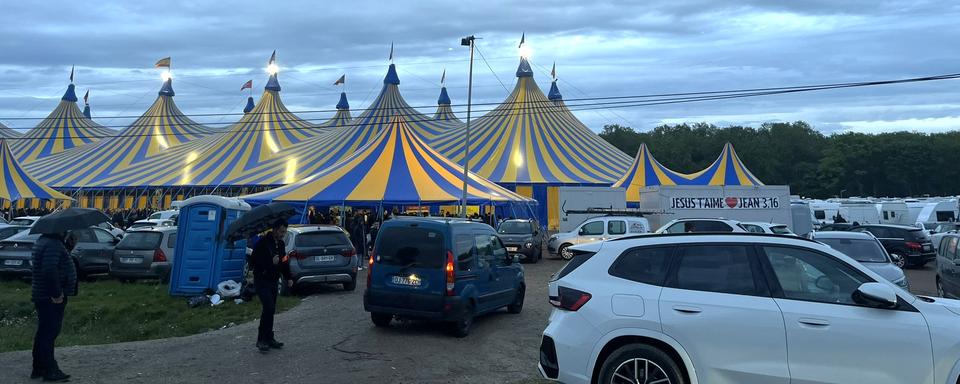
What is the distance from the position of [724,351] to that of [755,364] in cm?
24

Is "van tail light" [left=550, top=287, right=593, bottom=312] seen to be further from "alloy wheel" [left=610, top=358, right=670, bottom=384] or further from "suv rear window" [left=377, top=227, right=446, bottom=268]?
"suv rear window" [left=377, top=227, right=446, bottom=268]

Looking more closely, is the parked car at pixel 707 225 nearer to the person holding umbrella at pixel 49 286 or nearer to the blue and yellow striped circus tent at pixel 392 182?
the blue and yellow striped circus tent at pixel 392 182

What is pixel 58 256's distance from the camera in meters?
Answer: 7.26

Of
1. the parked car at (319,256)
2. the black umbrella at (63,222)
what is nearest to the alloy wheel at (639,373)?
the black umbrella at (63,222)

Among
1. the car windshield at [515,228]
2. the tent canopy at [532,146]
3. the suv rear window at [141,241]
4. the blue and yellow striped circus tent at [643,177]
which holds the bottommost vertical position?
the suv rear window at [141,241]

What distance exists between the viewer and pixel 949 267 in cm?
1202

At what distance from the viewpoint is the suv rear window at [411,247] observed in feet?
32.0

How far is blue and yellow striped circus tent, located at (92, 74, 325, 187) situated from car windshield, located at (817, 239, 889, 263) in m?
32.8

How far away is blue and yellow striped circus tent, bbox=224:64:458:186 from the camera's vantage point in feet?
122

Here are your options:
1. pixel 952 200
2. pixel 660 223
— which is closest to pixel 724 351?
pixel 660 223

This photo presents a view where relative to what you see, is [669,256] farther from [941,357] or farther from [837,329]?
[941,357]

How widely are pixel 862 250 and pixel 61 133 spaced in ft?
213

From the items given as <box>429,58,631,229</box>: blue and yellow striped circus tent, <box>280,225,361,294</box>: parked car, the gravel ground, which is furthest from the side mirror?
<box>429,58,631,229</box>: blue and yellow striped circus tent

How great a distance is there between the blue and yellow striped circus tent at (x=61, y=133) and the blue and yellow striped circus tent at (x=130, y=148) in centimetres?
603
